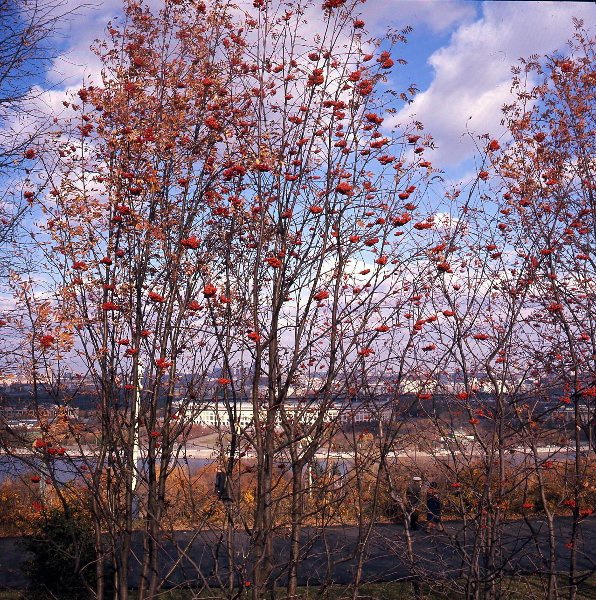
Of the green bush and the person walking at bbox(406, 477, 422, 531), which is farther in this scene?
the green bush

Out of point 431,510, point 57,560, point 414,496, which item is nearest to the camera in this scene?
point 414,496

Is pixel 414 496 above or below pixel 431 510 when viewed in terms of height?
above

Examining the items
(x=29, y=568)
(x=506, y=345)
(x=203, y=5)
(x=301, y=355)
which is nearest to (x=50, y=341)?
(x=301, y=355)

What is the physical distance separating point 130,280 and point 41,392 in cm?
105

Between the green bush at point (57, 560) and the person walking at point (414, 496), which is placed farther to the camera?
the green bush at point (57, 560)

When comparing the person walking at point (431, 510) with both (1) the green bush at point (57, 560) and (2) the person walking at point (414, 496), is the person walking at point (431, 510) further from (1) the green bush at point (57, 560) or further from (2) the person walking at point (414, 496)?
(1) the green bush at point (57, 560)

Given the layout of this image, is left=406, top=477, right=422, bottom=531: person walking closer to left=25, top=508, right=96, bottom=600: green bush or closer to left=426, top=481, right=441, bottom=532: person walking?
left=426, top=481, right=441, bottom=532: person walking

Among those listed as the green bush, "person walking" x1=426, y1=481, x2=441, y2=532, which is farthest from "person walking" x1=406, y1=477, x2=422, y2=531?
the green bush

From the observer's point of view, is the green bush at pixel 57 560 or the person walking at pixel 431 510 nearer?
the person walking at pixel 431 510

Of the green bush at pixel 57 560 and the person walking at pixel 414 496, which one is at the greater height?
the person walking at pixel 414 496

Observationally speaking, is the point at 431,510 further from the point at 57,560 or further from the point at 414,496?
the point at 57,560

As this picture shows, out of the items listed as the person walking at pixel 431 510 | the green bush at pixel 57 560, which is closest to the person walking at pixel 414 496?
the person walking at pixel 431 510

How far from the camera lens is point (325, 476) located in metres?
4.04

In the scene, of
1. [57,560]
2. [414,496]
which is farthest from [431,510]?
[57,560]
